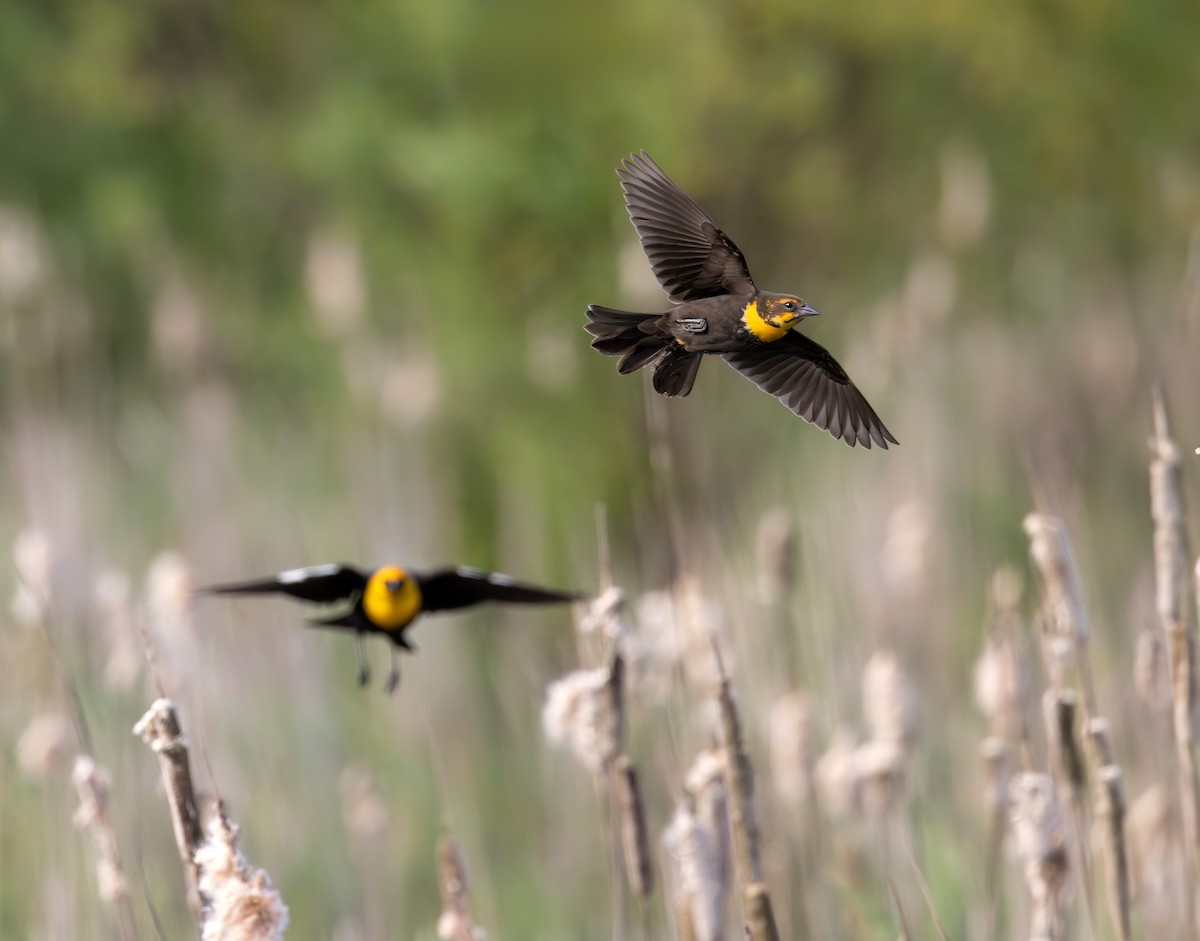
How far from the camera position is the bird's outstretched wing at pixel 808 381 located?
1393 millimetres

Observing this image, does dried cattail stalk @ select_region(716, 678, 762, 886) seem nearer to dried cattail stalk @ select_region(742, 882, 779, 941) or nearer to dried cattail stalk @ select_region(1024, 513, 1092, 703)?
dried cattail stalk @ select_region(742, 882, 779, 941)

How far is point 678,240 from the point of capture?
4.91ft

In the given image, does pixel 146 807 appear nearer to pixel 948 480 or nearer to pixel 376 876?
pixel 376 876

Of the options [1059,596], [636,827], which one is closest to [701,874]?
[636,827]

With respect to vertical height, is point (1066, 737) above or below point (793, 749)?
below

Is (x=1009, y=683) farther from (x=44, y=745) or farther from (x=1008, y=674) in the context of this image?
(x=44, y=745)

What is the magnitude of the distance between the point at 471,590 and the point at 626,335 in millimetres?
486

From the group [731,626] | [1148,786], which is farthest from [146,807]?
[1148,786]

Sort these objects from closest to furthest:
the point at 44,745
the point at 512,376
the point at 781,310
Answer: the point at 781,310 < the point at 44,745 < the point at 512,376

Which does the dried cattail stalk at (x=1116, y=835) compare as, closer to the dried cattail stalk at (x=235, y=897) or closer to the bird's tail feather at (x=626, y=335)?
the bird's tail feather at (x=626, y=335)

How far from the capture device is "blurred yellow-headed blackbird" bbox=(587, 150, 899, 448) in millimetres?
1313

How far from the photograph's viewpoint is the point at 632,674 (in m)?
2.11

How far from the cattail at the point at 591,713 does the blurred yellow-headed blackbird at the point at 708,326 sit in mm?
372

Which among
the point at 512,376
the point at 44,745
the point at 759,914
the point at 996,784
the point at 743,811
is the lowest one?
the point at 759,914
